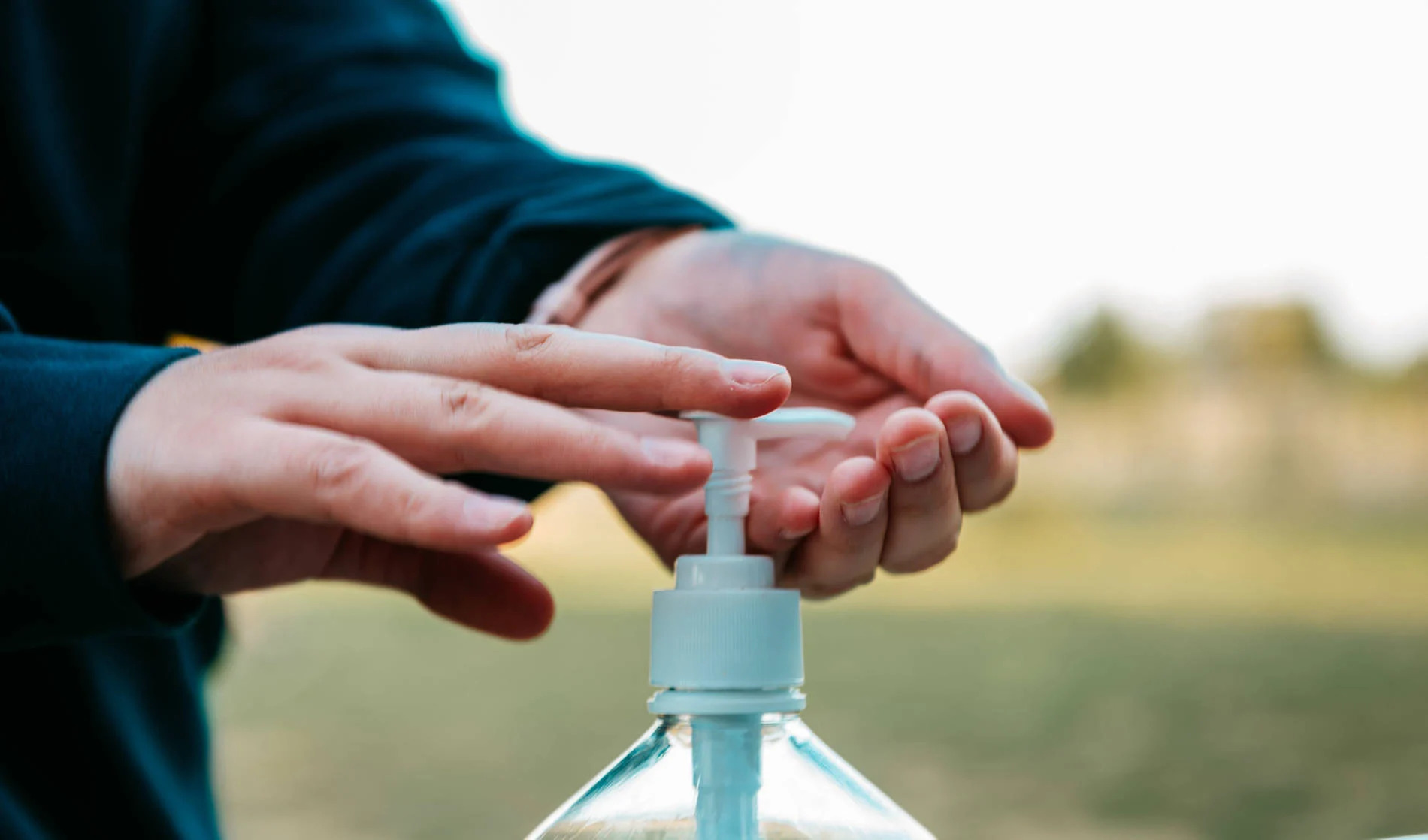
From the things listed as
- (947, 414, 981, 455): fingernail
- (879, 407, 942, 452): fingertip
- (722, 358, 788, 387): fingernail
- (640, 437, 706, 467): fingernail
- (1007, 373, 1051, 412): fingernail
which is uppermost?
(1007, 373, 1051, 412): fingernail

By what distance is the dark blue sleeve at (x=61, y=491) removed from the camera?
24 cm

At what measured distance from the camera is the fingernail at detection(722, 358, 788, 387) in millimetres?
240

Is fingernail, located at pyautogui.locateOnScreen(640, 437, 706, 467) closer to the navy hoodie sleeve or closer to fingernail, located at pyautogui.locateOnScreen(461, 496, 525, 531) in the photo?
fingernail, located at pyautogui.locateOnScreen(461, 496, 525, 531)

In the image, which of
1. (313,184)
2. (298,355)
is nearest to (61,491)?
(298,355)

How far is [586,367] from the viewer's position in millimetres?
238

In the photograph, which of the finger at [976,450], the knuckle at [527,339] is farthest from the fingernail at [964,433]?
the knuckle at [527,339]

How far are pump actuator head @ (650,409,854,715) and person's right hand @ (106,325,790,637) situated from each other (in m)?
0.04

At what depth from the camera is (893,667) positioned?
3139 millimetres

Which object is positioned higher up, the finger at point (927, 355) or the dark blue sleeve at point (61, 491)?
the finger at point (927, 355)

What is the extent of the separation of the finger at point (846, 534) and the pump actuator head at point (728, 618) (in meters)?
0.02

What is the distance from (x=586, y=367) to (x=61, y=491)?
0.11m

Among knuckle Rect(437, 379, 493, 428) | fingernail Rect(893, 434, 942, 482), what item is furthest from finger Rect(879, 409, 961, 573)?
knuckle Rect(437, 379, 493, 428)

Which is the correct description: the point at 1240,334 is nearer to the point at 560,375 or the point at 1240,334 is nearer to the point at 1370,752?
the point at 1370,752

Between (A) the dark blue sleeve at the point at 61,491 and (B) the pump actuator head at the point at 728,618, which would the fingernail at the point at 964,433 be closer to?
(B) the pump actuator head at the point at 728,618
